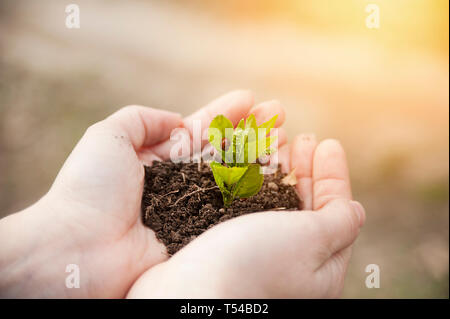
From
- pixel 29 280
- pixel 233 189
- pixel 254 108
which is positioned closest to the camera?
pixel 29 280

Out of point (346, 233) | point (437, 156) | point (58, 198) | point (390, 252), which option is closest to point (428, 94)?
point (437, 156)

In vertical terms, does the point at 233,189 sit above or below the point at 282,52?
below

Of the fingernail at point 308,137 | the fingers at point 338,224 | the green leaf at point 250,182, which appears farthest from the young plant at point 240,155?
the fingernail at point 308,137

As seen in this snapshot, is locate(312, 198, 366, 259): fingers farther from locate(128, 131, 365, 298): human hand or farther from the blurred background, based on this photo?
the blurred background

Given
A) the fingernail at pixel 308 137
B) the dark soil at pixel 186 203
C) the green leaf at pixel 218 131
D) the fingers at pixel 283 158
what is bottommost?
the dark soil at pixel 186 203

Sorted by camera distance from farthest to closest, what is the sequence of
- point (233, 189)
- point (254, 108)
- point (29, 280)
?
point (254, 108)
point (233, 189)
point (29, 280)

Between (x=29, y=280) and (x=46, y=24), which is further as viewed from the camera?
(x=46, y=24)

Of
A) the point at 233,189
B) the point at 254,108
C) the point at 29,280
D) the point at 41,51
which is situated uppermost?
the point at 41,51

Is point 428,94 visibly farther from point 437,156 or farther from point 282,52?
point 282,52

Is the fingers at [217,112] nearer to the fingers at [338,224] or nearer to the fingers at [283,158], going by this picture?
the fingers at [283,158]
